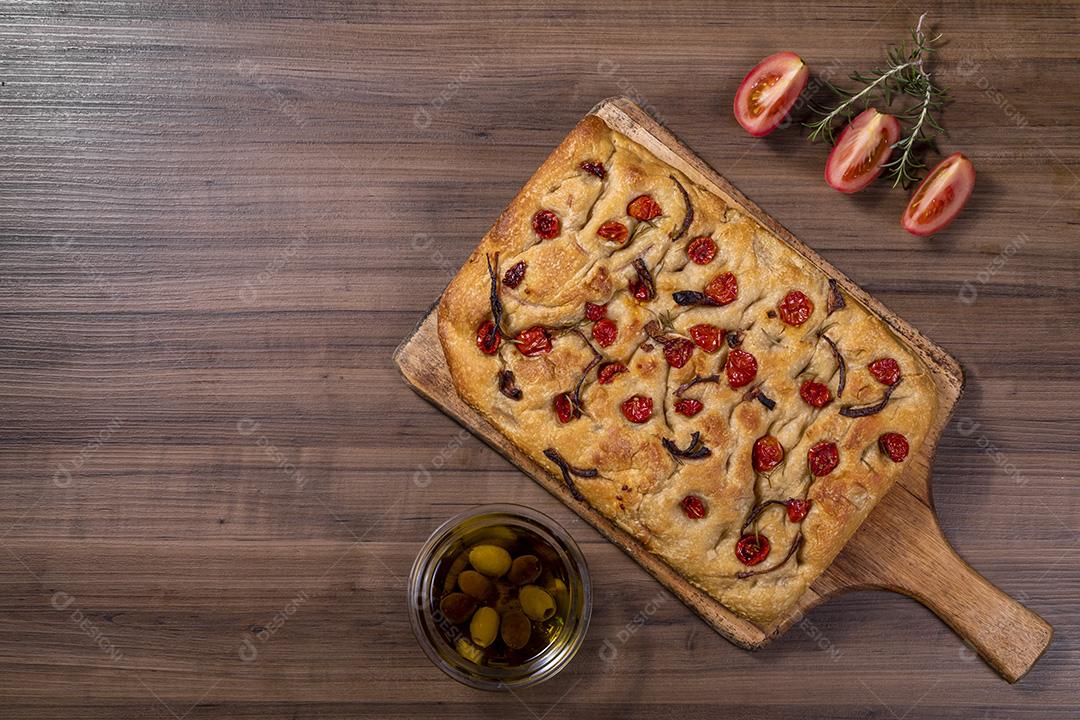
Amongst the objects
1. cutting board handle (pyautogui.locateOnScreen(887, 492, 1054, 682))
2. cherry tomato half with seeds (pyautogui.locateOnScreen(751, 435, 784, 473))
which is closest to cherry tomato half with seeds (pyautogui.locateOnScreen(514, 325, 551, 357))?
→ cherry tomato half with seeds (pyautogui.locateOnScreen(751, 435, 784, 473))

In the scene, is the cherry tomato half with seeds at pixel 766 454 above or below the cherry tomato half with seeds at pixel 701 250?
below

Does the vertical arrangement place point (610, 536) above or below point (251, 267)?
below

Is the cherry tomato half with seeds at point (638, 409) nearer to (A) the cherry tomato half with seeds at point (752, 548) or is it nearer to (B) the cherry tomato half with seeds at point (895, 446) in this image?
(A) the cherry tomato half with seeds at point (752, 548)

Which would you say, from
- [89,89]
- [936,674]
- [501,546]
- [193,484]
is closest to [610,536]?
[501,546]

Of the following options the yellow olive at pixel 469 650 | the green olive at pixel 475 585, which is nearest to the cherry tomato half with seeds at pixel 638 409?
the green olive at pixel 475 585

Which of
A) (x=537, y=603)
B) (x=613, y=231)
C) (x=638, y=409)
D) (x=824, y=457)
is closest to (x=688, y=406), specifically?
(x=638, y=409)

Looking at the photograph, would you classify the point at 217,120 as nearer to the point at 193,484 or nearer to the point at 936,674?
the point at 193,484
